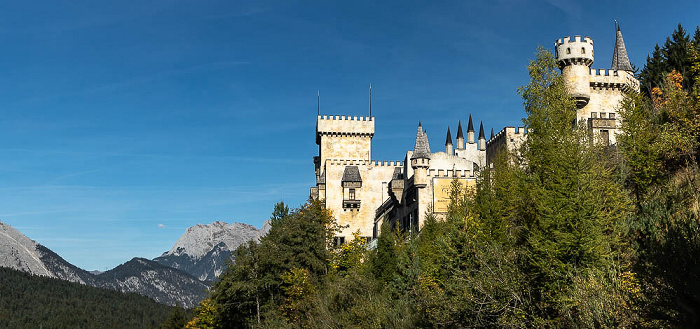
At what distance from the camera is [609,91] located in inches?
2024

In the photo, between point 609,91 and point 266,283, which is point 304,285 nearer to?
point 266,283

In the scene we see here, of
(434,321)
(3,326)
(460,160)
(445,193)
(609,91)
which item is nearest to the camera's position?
(434,321)

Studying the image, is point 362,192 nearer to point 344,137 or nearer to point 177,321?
point 344,137

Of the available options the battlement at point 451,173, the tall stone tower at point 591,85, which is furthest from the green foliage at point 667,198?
the battlement at point 451,173

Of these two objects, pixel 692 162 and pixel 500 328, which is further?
pixel 692 162

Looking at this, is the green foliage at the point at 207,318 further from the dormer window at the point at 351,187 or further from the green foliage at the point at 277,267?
the dormer window at the point at 351,187

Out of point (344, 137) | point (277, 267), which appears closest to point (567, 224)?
point (277, 267)

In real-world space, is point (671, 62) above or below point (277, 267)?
above

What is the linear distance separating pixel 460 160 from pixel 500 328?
43.6 meters

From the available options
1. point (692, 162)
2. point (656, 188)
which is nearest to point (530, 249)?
point (656, 188)

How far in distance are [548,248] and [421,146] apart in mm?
34135

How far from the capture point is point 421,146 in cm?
5778

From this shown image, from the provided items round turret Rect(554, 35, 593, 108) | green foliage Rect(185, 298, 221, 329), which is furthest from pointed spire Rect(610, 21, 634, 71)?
green foliage Rect(185, 298, 221, 329)

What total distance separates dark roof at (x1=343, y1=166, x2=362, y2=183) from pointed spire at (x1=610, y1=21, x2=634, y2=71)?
26903 mm
